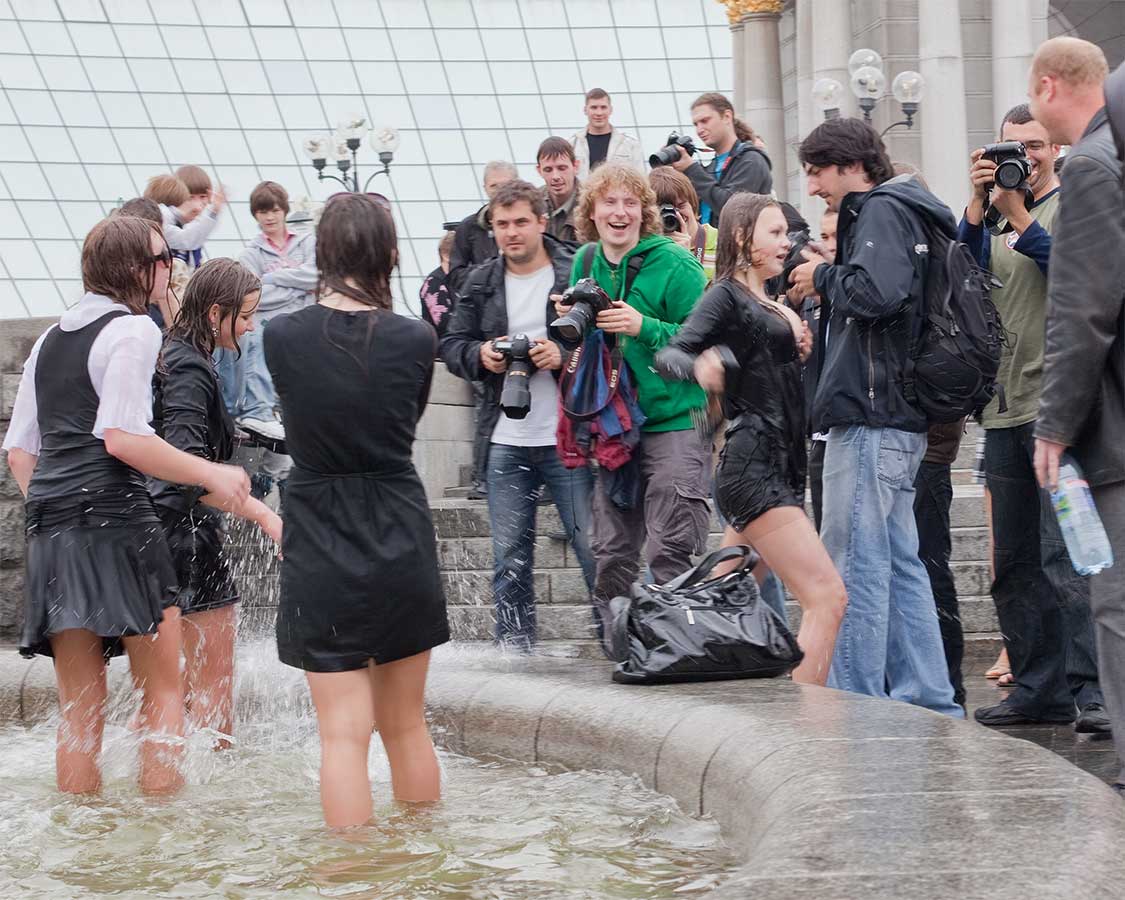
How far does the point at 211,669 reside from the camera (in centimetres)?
508

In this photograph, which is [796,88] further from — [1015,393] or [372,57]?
[1015,393]

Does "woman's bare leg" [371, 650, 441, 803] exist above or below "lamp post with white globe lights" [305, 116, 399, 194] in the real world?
below

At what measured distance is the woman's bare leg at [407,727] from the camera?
3.93 metres

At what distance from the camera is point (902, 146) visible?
917 inches

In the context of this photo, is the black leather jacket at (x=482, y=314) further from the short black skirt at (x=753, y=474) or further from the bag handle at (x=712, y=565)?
the bag handle at (x=712, y=565)

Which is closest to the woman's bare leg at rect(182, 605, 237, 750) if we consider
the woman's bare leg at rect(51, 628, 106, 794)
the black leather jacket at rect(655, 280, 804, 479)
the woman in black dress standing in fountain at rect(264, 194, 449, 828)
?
the woman's bare leg at rect(51, 628, 106, 794)

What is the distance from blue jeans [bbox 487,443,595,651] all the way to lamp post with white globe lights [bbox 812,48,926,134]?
14137 mm

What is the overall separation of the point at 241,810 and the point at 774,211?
2.33 meters

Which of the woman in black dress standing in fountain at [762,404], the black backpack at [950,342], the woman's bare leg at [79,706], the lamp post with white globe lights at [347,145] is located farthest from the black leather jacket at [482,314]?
the lamp post with white globe lights at [347,145]

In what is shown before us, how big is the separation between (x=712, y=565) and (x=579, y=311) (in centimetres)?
114

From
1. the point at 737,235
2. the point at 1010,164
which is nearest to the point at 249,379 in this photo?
the point at 737,235

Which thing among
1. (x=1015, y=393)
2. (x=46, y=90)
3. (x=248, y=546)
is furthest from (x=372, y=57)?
(x=1015, y=393)

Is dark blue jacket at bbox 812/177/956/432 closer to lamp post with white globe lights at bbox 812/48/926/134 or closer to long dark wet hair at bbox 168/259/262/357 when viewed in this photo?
long dark wet hair at bbox 168/259/262/357

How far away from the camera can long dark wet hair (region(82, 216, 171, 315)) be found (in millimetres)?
4332
